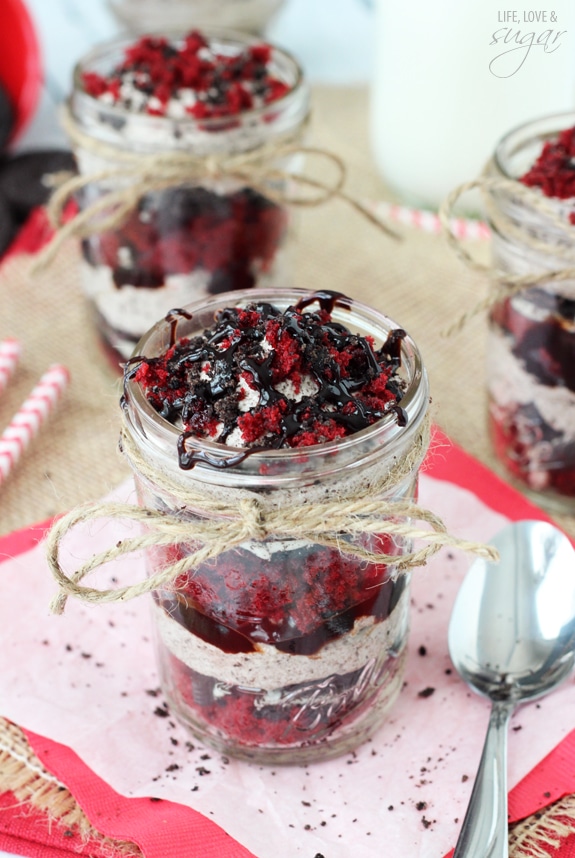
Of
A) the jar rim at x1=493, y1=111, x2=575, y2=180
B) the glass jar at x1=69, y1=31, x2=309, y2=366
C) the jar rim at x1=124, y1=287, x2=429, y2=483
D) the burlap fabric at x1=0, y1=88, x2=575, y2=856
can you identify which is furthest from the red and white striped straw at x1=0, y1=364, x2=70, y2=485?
the jar rim at x1=493, y1=111, x2=575, y2=180

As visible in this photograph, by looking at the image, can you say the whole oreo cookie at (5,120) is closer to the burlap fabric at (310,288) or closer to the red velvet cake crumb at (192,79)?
the burlap fabric at (310,288)

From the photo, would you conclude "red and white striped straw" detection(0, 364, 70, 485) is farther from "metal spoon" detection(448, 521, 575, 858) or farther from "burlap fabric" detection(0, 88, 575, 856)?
"metal spoon" detection(448, 521, 575, 858)

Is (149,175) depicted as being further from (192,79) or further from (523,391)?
(523,391)

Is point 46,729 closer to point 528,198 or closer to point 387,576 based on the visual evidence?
point 387,576

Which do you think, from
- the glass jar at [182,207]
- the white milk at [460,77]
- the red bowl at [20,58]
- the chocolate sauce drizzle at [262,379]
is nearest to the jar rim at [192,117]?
the glass jar at [182,207]

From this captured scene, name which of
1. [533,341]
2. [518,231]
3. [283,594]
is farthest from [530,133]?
[283,594]
